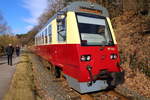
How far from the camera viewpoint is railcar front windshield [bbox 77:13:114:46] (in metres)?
6.47

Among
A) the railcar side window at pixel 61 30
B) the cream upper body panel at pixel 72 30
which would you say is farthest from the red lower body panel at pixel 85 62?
the railcar side window at pixel 61 30

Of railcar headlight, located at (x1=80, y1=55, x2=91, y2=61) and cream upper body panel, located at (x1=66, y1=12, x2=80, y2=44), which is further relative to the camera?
cream upper body panel, located at (x1=66, y1=12, x2=80, y2=44)

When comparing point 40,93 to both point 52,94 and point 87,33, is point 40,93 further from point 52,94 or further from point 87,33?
point 87,33

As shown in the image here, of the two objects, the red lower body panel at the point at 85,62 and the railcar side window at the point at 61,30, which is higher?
the railcar side window at the point at 61,30

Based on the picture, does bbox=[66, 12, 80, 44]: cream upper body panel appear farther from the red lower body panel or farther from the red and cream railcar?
the red lower body panel

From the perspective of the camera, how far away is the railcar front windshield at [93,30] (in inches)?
255

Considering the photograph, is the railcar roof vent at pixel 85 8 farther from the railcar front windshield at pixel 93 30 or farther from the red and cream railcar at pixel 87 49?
the railcar front windshield at pixel 93 30

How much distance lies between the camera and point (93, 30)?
6.84 metres

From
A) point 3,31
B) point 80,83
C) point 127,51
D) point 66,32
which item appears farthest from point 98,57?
point 3,31

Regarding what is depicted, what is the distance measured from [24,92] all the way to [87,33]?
308 centimetres

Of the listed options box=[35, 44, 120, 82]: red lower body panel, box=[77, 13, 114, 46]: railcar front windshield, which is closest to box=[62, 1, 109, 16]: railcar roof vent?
box=[77, 13, 114, 46]: railcar front windshield

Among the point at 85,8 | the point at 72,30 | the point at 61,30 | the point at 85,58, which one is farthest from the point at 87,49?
the point at 61,30

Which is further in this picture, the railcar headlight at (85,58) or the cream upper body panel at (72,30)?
the cream upper body panel at (72,30)

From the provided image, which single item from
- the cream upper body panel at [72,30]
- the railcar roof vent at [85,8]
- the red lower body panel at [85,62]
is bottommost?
the red lower body panel at [85,62]
